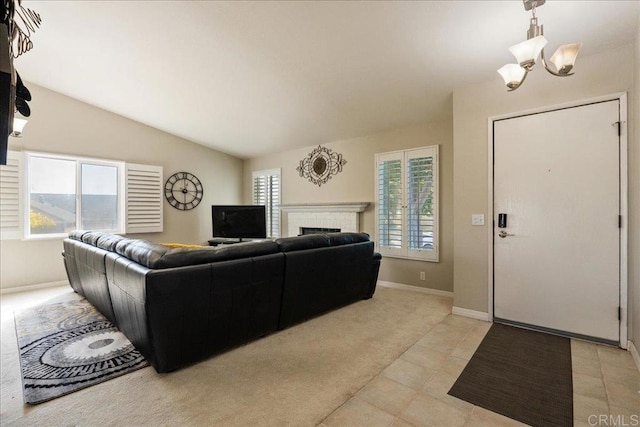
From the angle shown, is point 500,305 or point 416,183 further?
point 416,183

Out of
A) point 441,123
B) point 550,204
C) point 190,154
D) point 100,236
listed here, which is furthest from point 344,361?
point 190,154

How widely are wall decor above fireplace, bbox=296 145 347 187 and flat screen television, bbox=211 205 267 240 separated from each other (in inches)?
43.1

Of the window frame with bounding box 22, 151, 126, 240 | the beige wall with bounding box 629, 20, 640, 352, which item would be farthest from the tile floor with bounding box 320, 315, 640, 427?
the window frame with bounding box 22, 151, 126, 240

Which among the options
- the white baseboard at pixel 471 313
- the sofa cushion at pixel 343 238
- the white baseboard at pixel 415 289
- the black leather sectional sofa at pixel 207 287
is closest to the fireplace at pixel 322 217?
the white baseboard at pixel 415 289

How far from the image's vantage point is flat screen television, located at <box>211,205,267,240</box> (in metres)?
5.65

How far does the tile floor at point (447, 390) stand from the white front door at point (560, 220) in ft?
1.26

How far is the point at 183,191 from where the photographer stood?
19.5 ft

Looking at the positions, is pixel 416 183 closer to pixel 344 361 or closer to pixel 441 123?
pixel 441 123

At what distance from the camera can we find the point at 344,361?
223 cm

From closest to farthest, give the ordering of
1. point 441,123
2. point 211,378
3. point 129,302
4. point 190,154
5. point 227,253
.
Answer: point 211,378 → point 129,302 → point 227,253 → point 441,123 → point 190,154

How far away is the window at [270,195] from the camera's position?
20.5 feet

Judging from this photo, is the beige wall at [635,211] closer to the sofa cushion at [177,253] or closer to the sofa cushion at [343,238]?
the sofa cushion at [343,238]

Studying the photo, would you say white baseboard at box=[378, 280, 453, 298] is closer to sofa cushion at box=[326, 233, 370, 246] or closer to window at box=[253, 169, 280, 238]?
sofa cushion at box=[326, 233, 370, 246]

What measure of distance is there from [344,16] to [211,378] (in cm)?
290
